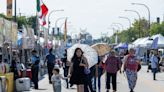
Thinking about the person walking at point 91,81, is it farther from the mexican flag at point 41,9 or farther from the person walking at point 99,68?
the mexican flag at point 41,9

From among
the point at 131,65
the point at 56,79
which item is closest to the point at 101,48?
the point at 131,65

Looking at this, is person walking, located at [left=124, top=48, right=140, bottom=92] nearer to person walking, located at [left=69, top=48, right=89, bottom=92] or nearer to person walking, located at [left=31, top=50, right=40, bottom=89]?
person walking, located at [left=69, top=48, right=89, bottom=92]

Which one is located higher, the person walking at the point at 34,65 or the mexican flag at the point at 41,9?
the mexican flag at the point at 41,9

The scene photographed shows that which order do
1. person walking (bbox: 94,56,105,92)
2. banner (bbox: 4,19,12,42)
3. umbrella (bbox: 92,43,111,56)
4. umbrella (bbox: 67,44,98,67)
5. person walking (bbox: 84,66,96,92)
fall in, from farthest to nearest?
banner (bbox: 4,19,12,42), umbrella (bbox: 92,43,111,56), person walking (bbox: 94,56,105,92), umbrella (bbox: 67,44,98,67), person walking (bbox: 84,66,96,92)

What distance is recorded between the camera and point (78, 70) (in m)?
15.0

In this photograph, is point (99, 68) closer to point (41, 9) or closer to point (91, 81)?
point (91, 81)

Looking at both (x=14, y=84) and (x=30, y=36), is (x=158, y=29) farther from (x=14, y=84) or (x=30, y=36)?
(x=14, y=84)

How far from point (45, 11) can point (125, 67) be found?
61.5ft

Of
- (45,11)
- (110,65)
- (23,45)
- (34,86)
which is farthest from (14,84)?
(45,11)

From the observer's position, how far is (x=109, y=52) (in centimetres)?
1995

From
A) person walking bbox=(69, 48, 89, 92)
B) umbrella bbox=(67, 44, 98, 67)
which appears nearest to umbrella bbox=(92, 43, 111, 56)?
umbrella bbox=(67, 44, 98, 67)

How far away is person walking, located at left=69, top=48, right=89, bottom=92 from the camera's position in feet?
48.8

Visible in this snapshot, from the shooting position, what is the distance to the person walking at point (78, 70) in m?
14.9

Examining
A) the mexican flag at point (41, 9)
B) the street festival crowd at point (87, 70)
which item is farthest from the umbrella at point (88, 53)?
the mexican flag at point (41, 9)
